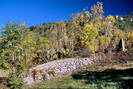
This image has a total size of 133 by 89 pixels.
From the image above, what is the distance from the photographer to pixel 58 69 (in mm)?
32531

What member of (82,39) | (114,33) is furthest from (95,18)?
(114,33)

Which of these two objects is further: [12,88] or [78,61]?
[78,61]

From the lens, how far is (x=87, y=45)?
174 feet

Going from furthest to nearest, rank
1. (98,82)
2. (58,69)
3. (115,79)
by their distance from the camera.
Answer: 1. (58,69)
2. (115,79)
3. (98,82)

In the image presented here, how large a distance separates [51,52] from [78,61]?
23.5 meters

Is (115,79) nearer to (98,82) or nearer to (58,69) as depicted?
(98,82)

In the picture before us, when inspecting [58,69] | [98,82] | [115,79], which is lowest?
[98,82]

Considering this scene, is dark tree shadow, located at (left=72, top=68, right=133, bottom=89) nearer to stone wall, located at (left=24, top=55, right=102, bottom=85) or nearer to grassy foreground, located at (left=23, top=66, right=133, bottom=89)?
grassy foreground, located at (left=23, top=66, right=133, bottom=89)

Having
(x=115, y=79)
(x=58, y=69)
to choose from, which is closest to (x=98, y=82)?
(x=115, y=79)

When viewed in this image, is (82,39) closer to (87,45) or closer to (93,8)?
(87,45)

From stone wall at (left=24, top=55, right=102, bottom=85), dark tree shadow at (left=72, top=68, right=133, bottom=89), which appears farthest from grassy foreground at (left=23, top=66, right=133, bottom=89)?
stone wall at (left=24, top=55, right=102, bottom=85)

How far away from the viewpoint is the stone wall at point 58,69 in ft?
92.6

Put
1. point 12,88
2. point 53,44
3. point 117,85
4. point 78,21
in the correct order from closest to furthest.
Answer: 1. point 117,85
2. point 12,88
3. point 78,21
4. point 53,44

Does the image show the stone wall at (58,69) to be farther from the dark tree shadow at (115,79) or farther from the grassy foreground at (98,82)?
the dark tree shadow at (115,79)
